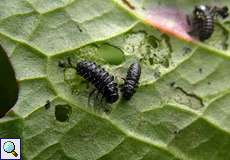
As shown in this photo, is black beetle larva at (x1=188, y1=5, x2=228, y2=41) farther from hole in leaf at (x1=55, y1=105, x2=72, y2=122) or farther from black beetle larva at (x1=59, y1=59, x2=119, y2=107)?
hole in leaf at (x1=55, y1=105, x2=72, y2=122)

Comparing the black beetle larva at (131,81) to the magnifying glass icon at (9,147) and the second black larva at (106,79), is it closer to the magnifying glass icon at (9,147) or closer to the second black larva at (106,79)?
the second black larva at (106,79)

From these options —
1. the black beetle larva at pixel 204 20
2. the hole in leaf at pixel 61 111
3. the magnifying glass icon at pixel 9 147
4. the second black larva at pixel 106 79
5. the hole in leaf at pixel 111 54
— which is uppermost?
the black beetle larva at pixel 204 20

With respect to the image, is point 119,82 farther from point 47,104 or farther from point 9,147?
point 9,147

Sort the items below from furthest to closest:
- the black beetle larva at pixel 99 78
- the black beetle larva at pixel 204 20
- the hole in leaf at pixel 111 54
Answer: the black beetle larva at pixel 204 20 < the hole in leaf at pixel 111 54 < the black beetle larva at pixel 99 78

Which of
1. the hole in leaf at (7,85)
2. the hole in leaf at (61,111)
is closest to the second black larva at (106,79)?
the hole in leaf at (61,111)

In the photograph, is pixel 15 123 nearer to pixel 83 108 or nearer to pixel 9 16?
pixel 83 108

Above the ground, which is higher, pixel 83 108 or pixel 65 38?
pixel 65 38

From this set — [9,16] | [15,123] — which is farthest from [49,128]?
[9,16]

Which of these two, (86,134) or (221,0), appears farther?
(221,0)
